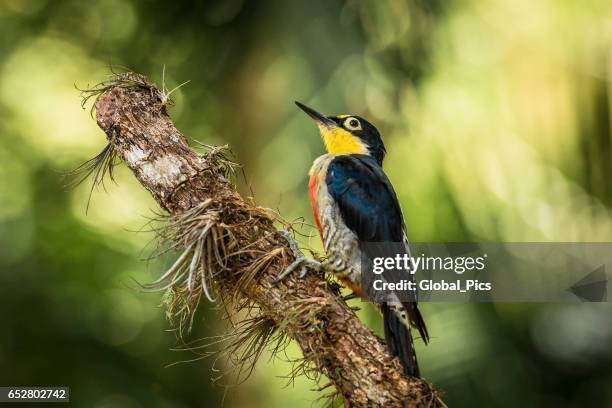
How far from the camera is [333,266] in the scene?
316 centimetres

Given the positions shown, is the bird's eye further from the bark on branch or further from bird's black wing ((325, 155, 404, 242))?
the bark on branch

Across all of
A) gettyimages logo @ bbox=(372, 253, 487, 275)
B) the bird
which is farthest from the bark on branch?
gettyimages logo @ bbox=(372, 253, 487, 275)

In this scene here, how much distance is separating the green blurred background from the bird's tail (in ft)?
3.28

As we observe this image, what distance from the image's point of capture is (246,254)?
2801mm

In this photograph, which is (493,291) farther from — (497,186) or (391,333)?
(391,333)

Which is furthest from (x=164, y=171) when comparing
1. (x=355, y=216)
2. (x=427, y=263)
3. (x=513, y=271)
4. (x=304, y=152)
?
(x=304, y=152)

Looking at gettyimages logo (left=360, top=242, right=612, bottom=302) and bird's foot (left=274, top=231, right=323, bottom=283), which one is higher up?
gettyimages logo (left=360, top=242, right=612, bottom=302)

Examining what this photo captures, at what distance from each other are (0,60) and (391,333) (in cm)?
501

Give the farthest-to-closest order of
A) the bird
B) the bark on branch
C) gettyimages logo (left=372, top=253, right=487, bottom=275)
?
gettyimages logo (left=372, top=253, right=487, bottom=275) → the bird → the bark on branch

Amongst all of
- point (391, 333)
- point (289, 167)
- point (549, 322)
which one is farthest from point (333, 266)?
point (289, 167)

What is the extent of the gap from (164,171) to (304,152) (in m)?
2.66

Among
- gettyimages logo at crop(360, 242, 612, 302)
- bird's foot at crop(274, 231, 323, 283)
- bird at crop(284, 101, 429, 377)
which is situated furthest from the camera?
gettyimages logo at crop(360, 242, 612, 302)

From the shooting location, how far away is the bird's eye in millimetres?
4082

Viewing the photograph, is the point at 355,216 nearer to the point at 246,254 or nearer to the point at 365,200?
the point at 365,200
